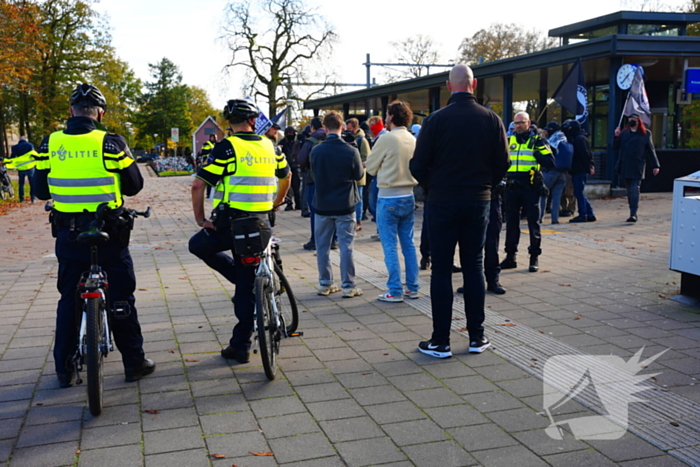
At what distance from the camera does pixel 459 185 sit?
17.1ft

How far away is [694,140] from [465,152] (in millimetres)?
22681

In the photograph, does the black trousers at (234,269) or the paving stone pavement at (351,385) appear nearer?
the paving stone pavement at (351,385)

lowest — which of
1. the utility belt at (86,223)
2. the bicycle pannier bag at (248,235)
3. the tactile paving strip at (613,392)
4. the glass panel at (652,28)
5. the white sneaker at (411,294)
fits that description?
the tactile paving strip at (613,392)

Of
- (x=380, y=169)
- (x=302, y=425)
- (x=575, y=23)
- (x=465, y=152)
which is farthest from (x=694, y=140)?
(x=302, y=425)

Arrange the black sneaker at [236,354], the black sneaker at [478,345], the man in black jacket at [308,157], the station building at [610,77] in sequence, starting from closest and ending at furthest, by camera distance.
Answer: the black sneaker at [236,354], the black sneaker at [478,345], the man in black jacket at [308,157], the station building at [610,77]

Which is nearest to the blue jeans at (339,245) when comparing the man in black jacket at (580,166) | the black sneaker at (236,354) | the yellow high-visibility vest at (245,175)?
the black sneaker at (236,354)

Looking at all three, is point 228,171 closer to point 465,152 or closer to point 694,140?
point 465,152

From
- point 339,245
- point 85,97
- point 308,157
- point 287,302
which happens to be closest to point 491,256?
point 339,245

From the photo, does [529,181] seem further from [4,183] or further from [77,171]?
[4,183]

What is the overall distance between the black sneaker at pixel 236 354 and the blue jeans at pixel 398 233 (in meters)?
2.30

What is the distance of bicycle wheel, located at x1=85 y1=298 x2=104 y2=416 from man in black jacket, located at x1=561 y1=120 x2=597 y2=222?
11113 millimetres

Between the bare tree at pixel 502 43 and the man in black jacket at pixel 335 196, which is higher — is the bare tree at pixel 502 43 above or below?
above

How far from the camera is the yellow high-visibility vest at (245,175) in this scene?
193 inches

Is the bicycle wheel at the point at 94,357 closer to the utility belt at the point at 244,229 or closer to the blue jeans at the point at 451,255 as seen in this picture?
the utility belt at the point at 244,229
